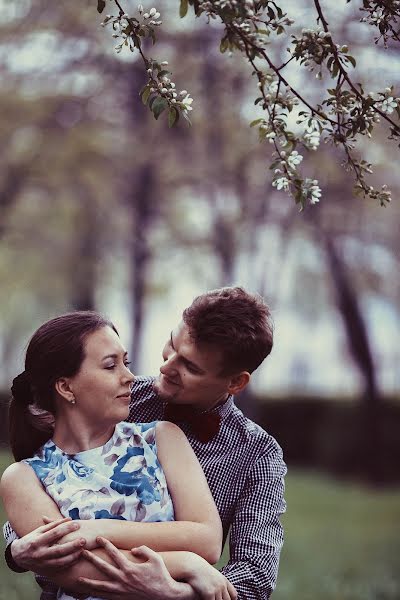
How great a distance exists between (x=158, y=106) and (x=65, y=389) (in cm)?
95

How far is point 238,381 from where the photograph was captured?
3391 mm

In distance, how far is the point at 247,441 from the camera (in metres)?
3.53

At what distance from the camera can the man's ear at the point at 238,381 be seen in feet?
11.0

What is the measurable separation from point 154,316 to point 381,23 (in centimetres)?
2109

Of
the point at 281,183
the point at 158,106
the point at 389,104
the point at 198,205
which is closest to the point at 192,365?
the point at 281,183

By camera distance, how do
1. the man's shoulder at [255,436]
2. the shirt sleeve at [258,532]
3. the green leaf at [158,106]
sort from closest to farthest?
the green leaf at [158,106]
the shirt sleeve at [258,532]
the man's shoulder at [255,436]

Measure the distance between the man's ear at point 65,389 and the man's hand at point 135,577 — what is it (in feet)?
1.58

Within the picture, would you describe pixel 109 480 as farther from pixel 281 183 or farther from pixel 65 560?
pixel 281 183

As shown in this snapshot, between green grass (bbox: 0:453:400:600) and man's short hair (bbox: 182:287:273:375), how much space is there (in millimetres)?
3433

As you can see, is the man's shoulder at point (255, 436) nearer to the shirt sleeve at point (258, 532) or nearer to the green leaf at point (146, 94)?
the shirt sleeve at point (258, 532)

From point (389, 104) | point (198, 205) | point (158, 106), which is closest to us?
point (158, 106)

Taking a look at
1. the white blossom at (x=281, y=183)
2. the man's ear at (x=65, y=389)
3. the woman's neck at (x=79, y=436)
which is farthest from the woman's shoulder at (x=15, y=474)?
the white blossom at (x=281, y=183)

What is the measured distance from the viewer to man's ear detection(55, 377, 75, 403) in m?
3.15

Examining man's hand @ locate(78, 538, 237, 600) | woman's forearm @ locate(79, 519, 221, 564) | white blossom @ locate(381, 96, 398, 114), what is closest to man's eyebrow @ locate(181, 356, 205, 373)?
woman's forearm @ locate(79, 519, 221, 564)
